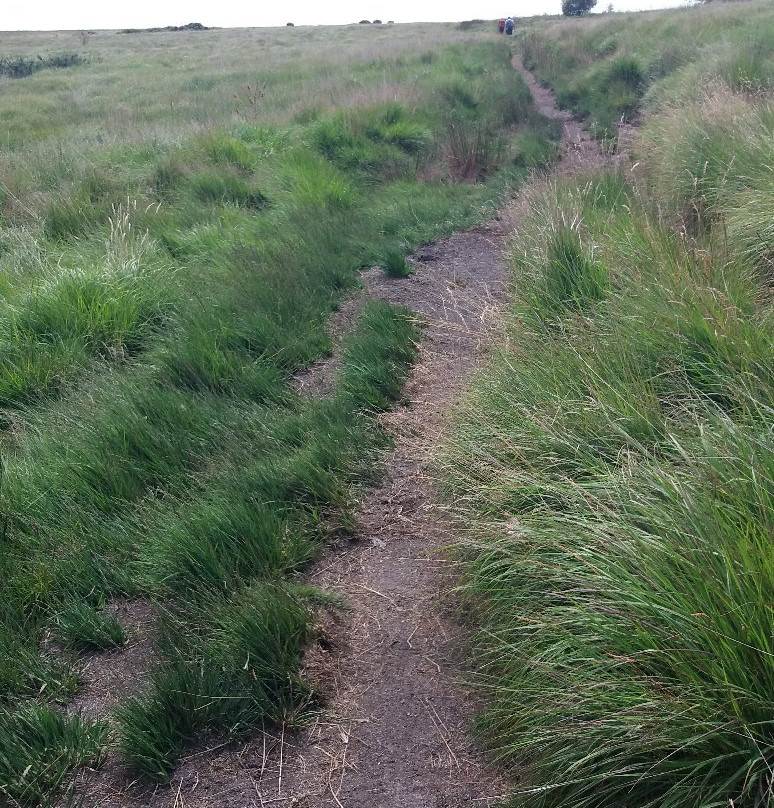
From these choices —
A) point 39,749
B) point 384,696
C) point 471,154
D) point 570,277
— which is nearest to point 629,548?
point 384,696

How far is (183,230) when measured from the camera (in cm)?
782

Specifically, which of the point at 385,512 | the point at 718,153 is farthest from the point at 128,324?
the point at 718,153

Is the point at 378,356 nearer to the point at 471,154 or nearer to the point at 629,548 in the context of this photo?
the point at 629,548

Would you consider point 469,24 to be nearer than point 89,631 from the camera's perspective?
No

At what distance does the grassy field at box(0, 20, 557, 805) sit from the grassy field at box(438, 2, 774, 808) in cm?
85

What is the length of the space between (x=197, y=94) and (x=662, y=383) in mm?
20187

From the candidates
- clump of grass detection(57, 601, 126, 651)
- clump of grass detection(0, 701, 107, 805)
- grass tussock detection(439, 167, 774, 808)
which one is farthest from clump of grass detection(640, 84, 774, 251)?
clump of grass detection(0, 701, 107, 805)

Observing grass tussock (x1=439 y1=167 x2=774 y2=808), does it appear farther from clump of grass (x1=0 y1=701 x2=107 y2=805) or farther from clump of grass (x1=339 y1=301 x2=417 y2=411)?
clump of grass (x1=0 y1=701 x2=107 y2=805)

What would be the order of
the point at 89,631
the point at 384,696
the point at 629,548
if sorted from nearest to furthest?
the point at 629,548 → the point at 384,696 → the point at 89,631

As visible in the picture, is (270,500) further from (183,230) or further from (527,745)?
(183,230)

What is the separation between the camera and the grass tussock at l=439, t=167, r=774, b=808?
1.78 meters

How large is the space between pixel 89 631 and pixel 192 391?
200 cm

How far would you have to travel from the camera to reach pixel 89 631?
292 centimetres

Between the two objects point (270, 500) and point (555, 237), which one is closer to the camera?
point (270, 500)
